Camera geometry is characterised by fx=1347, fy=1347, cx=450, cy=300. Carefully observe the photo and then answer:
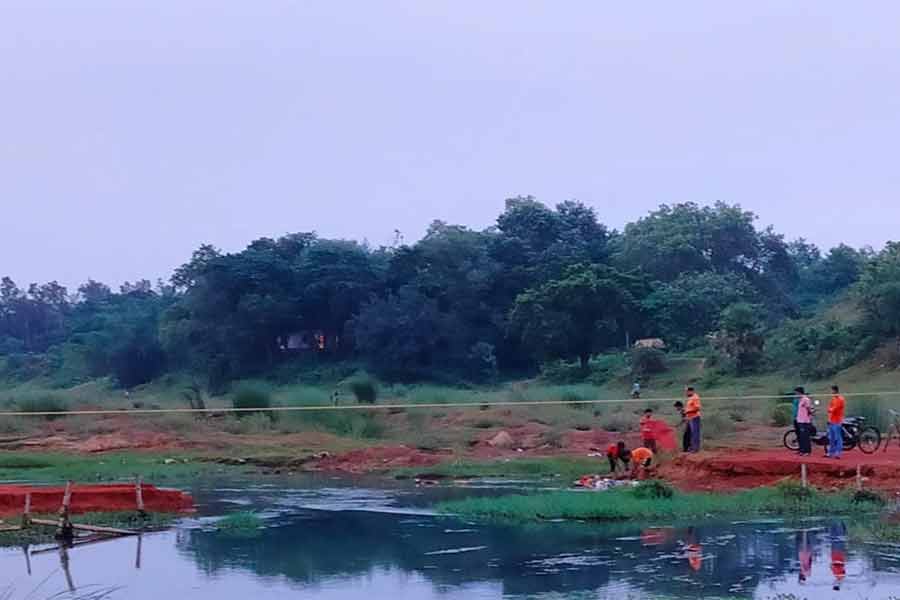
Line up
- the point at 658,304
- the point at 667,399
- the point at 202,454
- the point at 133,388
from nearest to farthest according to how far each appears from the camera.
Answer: the point at 202,454
the point at 667,399
the point at 658,304
the point at 133,388

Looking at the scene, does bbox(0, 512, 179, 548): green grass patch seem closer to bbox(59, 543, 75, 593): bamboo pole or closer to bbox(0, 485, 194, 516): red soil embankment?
bbox(0, 485, 194, 516): red soil embankment

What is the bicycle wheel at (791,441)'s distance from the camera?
3157 centimetres

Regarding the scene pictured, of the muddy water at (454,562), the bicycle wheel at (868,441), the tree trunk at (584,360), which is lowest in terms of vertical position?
the muddy water at (454,562)

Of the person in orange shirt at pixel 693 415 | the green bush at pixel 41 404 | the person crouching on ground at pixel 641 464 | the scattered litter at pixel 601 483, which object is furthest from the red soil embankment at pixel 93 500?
the green bush at pixel 41 404

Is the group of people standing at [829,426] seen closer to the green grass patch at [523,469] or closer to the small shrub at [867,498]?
the small shrub at [867,498]

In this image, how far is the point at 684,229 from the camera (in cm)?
7319

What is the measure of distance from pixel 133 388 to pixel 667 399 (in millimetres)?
35266

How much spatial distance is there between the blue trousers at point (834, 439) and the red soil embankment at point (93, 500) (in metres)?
13.6

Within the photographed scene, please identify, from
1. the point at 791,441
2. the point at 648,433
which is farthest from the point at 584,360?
the point at 648,433

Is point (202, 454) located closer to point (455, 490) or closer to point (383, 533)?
point (455, 490)

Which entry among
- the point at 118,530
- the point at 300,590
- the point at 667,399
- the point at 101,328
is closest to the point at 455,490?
the point at 118,530

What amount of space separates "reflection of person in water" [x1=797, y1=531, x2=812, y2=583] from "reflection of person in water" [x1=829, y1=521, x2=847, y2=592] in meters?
0.33

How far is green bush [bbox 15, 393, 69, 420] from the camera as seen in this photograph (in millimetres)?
47375

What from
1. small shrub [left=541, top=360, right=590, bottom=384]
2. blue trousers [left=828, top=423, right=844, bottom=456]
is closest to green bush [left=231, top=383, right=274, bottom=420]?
small shrub [left=541, top=360, right=590, bottom=384]
